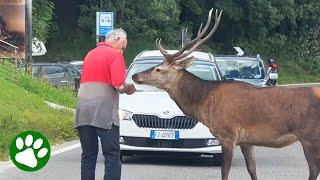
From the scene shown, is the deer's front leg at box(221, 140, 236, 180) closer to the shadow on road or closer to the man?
the man

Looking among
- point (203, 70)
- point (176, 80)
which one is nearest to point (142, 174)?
point (176, 80)

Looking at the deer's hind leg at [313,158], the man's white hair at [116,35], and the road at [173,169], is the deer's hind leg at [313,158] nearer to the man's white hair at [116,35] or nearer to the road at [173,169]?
the road at [173,169]

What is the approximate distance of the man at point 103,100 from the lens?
10398 millimetres

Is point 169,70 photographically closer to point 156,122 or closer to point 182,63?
point 182,63

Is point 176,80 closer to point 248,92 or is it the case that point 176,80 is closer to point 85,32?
A: point 248,92

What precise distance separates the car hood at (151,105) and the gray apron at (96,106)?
13.9 feet

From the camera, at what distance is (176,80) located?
41.2ft

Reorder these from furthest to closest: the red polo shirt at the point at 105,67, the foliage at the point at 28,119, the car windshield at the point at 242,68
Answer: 1. the car windshield at the point at 242,68
2. the foliage at the point at 28,119
3. the red polo shirt at the point at 105,67

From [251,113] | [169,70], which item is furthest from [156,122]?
[251,113]

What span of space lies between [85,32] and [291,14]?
50.0 ft

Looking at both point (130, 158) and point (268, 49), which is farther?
point (268, 49)

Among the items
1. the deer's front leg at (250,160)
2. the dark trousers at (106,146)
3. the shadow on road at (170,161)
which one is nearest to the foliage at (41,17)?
the shadow on road at (170,161)

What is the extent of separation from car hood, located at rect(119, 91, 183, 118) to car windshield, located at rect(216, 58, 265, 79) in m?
10.6

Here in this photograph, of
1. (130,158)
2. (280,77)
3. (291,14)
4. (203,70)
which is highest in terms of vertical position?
(203,70)
